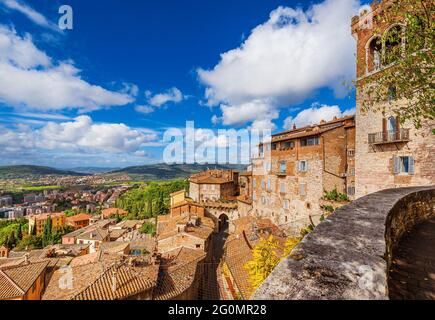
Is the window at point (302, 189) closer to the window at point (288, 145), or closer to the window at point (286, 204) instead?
the window at point (286, 204)

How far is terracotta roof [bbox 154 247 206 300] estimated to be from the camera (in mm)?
15380

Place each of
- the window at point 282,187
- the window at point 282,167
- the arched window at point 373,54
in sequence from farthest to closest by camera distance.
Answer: the window at point 282,187 < the window at point 282,167 < the arched window at point 373,54

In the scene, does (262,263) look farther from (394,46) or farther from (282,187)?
(282,187)

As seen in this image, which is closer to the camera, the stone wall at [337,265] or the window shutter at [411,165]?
the stone wall at [337,265]

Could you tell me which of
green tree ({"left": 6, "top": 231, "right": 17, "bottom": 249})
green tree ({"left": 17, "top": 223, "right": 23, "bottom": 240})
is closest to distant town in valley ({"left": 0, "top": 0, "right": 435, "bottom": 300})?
green tree ({"left": 6, "top": 231, "right": 17, "bottom": 249})

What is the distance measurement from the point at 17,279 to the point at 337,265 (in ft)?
80.6

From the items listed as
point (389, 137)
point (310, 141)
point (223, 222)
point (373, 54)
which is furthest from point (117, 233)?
point (373, 54)

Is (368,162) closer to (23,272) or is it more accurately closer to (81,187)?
(23,272)

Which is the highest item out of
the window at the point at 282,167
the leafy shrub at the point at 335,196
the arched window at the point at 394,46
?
the arched window at the point at 394,46

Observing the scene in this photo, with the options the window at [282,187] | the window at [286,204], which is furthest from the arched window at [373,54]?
the window at [286,204]

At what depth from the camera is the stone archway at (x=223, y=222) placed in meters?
40.4

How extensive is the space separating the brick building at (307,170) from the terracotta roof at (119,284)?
49.6 ft

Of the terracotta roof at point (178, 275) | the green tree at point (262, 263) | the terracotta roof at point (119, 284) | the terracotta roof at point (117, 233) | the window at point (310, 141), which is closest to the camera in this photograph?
the green tree at point (262, 263)

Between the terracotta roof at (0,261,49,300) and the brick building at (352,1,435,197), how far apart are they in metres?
26.1
